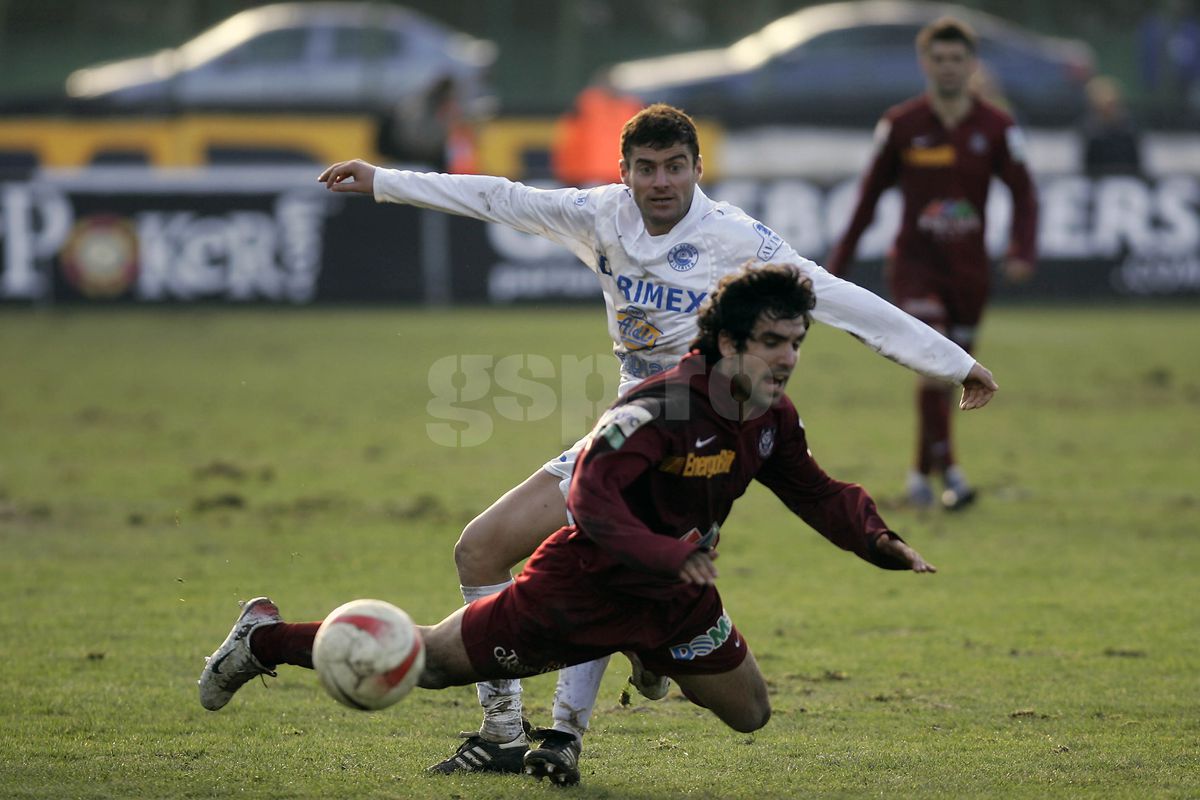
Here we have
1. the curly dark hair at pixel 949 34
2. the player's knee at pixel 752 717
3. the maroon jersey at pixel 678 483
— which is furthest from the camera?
the curly dark hair at pixel 949 34

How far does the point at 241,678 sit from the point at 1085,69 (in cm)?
2248

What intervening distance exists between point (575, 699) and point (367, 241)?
15.3 metres

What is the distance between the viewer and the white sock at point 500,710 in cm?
538

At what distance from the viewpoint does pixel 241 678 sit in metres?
5.25

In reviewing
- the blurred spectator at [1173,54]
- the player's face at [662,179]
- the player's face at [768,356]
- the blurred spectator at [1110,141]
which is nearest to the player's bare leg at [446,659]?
the player's face at [768,356]

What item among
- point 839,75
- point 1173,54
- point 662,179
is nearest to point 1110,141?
point 839,75

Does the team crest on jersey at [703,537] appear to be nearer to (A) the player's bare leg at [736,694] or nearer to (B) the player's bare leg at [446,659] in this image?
(A) the player's bare leg at [736,694]

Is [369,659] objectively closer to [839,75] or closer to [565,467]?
[565,467]

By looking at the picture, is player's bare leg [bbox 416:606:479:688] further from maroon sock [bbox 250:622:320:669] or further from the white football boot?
the white football boot

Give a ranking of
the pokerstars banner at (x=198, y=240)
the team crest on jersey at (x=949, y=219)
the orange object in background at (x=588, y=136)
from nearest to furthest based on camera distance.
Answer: the team crest on jersey at (x=949, y=219) → the pokerstars banner at (x=198, y=240) → the orange object in background at (x=588, y=136)

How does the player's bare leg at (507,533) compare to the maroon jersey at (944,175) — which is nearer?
the player's bare leg at (507,533)

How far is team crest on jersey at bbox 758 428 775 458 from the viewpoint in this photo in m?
4.97

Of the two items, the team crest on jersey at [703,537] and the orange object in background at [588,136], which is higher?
the orange object in background at [588,136]

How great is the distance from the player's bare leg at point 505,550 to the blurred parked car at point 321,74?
57.2 feet
